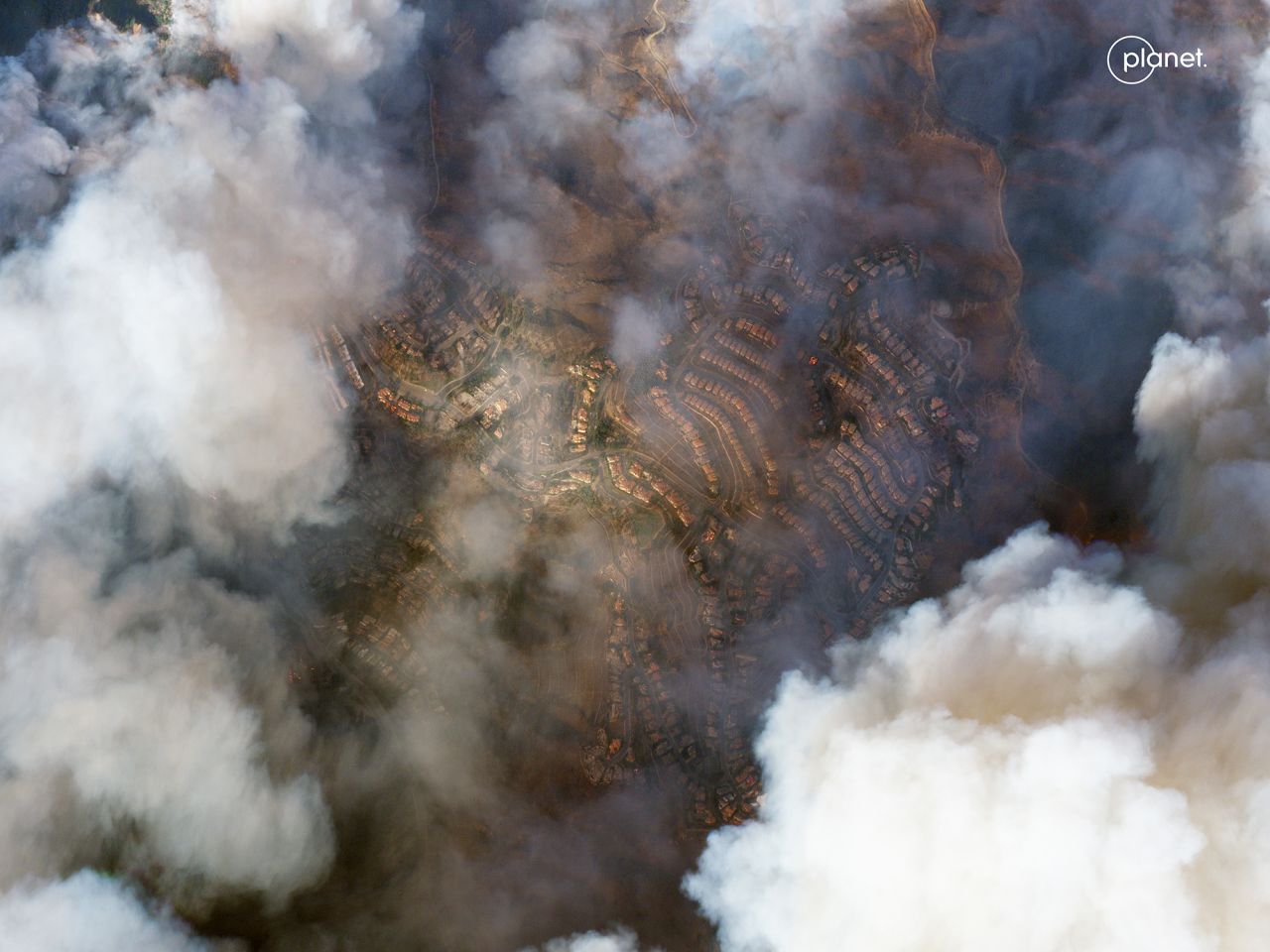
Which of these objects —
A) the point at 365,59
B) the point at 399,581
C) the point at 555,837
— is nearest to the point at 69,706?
the point at 399,581

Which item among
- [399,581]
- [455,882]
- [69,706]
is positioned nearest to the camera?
[69,706]

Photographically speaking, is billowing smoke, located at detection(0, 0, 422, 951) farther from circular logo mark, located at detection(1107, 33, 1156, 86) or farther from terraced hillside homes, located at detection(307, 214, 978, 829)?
circular logo mark, located at detection(1107, 33, 1156, 86)

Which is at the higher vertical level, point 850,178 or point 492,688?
point 850,178

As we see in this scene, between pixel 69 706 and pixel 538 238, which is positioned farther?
pixel 538 238

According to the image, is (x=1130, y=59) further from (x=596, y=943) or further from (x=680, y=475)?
(x=596, y=943)

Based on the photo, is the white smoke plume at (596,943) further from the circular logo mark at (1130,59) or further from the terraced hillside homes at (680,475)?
the circular logo mark at (1130,59)

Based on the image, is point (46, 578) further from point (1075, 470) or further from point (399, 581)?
point (1075, 470)

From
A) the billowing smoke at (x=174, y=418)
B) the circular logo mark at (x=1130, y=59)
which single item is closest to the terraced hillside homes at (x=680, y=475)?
the billowing smoke at (x=174, y=418)
